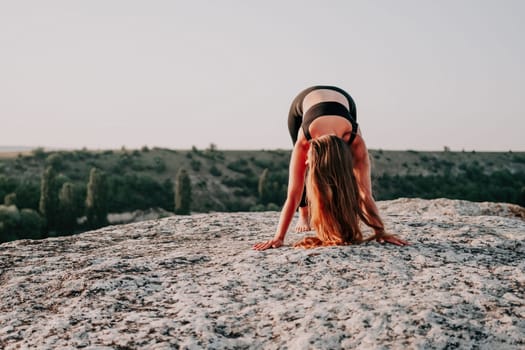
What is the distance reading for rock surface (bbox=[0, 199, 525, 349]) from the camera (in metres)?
2.77

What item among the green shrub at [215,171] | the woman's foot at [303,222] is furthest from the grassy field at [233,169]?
the woman's foot at [303,222]

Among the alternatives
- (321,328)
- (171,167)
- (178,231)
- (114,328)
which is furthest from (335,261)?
(171,167)

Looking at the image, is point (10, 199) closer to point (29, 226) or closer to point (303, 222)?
point (29, 226)

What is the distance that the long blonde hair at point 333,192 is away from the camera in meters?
4.52

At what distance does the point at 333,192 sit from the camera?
4562 millimetres

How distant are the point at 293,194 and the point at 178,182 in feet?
171

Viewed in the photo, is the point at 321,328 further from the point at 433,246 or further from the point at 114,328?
the point at 433,246

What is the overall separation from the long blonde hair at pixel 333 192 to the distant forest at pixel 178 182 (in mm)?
38789

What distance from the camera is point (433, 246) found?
4.48 m

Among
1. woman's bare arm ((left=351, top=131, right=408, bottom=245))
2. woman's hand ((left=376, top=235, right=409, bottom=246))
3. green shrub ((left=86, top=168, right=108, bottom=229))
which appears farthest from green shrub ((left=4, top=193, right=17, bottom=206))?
woman's hand ((left=376, top=235, right=409, bottom=246))

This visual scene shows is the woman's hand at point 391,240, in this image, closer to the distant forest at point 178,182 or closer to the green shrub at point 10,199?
the distant forest at point 178,182

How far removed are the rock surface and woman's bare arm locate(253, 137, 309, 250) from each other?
0.58ft

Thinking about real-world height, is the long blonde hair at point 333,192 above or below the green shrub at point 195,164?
above

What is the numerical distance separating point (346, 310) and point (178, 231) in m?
3.60
